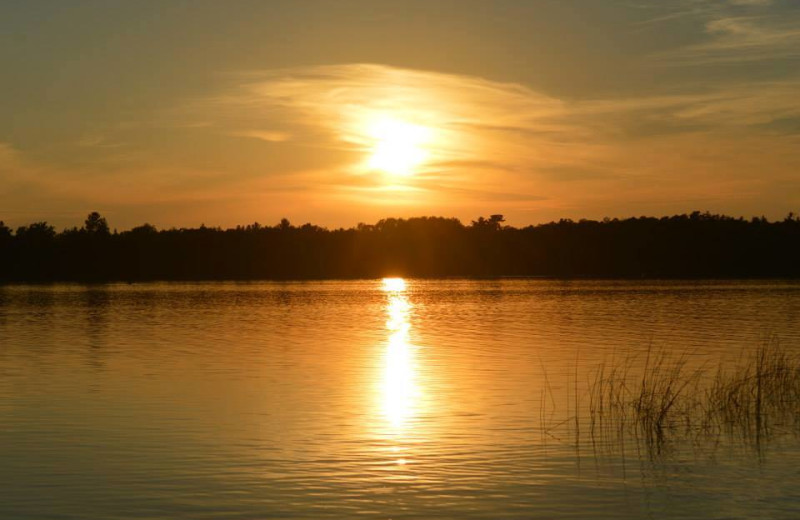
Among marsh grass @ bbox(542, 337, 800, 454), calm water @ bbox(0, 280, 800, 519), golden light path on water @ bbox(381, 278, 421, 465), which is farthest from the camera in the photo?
golden light path on water @ bbox(381, 278, 421, 465)

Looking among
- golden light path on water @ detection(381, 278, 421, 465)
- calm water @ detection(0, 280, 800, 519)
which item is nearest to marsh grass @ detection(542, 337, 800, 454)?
calm water @ detection(0, 280, 800, 519)

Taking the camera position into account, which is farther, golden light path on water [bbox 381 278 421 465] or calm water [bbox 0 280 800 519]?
golden light path on water [bbox 381 278 421 465]

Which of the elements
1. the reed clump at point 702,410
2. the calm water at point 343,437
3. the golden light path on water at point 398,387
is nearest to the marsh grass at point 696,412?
the reed clump at point 702,410

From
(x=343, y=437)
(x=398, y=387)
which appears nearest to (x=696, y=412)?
(x=343, y=437)

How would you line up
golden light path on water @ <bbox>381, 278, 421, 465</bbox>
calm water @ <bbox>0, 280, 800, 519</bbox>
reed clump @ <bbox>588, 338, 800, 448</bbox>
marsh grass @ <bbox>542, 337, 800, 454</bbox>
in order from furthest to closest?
1. golden light path on water @ <bbox>381, 278, 421, 465</bbox>
2. reed clump @ <bbox>588, 338, 800, 448</bbox>
3. marsh grass @ <bbox>542, 337, 800, 454</bbox>
4. calm water @ <bbox>0, 280, 800, 519</bbox>

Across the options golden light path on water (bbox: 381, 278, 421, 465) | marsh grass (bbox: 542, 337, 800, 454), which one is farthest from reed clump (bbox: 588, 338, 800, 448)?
golden light path on water (bbox: 381, 278, 421, 465)

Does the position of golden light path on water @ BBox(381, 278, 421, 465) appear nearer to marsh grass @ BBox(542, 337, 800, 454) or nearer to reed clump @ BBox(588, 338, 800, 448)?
marsh grass @ BBox(542, 337, 800, 454)

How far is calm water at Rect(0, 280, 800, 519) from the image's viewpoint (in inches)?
626

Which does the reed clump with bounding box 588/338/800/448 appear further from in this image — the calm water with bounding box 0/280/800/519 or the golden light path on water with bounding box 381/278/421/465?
the golden light path on water with bounding box 381/278/421/465

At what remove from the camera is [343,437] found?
21.6m

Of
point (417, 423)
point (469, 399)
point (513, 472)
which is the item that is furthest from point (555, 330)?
point (513, 472)

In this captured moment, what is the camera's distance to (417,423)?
23.4 meters

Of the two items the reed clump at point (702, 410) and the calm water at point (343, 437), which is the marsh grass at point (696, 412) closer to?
the reed clump at point (702, 410)

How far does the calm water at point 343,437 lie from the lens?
15.9 metres
